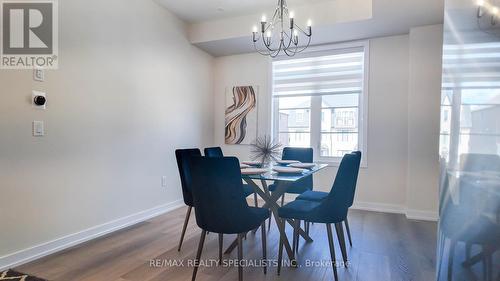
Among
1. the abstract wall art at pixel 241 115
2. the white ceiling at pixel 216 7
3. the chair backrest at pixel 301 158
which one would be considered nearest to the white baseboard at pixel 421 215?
the chair backrest at pixel 301 158

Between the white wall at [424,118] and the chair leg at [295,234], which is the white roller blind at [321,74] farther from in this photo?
the chair leg at [295,234]

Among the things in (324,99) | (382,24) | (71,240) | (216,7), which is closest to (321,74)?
(324,99)

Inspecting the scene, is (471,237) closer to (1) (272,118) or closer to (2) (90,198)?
(2) (90,198)

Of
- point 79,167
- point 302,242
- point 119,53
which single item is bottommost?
point 302,242

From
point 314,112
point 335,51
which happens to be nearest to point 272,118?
point 314,112

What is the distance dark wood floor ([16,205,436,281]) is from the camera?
211 centimetres

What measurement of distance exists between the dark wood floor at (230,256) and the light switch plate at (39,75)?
60.6 inches

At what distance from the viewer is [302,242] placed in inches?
111

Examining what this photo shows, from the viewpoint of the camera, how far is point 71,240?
2629 mm

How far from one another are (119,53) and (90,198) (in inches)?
63.5

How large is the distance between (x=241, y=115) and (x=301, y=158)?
1.71m

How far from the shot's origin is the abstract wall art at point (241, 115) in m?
4.75

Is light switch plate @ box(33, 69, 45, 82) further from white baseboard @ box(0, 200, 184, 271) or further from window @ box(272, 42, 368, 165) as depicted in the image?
window @ box(272, 42, 368, 165)

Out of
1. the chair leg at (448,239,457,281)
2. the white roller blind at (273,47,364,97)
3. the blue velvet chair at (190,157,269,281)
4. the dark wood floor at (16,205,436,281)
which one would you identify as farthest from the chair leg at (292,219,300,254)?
the white roller blind at (273,47,364,97)
